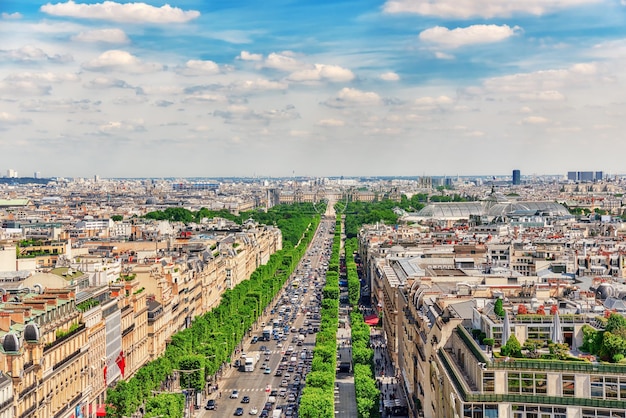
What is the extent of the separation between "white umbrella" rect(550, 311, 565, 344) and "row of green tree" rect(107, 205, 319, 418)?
34.0 metres

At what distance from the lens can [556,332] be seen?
52469 millimetres

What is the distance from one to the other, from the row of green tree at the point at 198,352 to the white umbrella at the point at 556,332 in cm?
3399

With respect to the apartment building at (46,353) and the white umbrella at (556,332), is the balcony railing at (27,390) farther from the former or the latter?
the white umbrella at (556,332)

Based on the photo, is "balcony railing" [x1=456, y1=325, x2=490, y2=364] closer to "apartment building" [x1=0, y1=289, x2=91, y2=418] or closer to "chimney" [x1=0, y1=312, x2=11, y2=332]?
"apartment building" [x1=0, y1=289, x2=91, y2=418]

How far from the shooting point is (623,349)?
4812 centimetres

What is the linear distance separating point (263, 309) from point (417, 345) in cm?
6731

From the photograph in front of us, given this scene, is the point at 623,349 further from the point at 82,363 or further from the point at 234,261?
the point at 234,261

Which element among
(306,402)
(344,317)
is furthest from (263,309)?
(306,402)

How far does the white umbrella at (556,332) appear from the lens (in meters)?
52.5

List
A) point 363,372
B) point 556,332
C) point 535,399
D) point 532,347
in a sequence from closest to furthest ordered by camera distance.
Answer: point 535,399 < point 532,347 < point 556,332 < point 363,372

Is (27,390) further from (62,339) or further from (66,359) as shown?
(66,359)

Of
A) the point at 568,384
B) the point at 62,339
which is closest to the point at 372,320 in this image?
the point at 62,339

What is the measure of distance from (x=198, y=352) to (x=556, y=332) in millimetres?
53671

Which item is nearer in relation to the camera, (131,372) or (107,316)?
(107,316)
